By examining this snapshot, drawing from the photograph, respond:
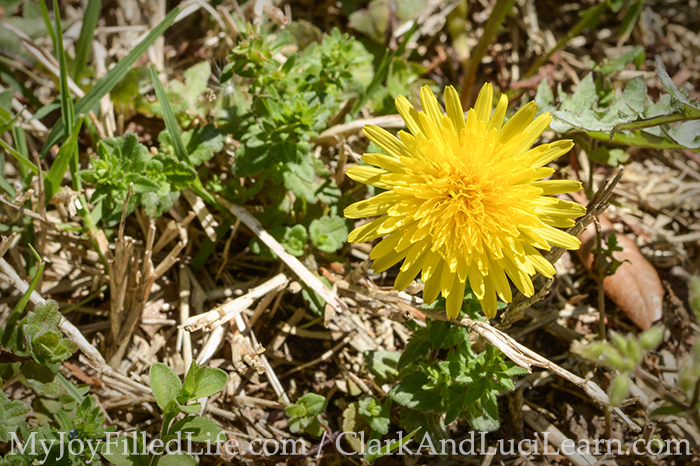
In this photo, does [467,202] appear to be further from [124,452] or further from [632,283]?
[124,452]

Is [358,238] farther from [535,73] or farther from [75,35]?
[75,35]

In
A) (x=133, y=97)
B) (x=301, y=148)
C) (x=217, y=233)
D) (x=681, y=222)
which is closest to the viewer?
(x=301, y=148)

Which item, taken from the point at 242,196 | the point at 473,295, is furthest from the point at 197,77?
the point at 473,295

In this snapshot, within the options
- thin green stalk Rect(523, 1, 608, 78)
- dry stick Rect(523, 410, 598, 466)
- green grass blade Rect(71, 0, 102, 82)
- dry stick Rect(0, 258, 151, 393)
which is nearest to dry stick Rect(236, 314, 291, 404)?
dry stick Rect(0, 258, 151, 393)

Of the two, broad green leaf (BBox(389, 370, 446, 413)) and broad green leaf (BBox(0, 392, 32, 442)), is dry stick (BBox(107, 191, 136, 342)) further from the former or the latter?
broad green leaf (BBox(389, 370, 446, 413))

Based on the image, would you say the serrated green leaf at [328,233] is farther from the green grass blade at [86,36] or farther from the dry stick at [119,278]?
the green grass blade at [86,36]

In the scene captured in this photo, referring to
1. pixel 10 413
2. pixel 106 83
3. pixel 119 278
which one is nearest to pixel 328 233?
pixel 119 278

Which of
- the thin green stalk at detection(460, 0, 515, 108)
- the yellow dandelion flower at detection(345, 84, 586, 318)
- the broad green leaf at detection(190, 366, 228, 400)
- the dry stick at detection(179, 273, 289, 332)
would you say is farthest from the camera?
the thin green stalk at detection(460, 0, 515, 108)
